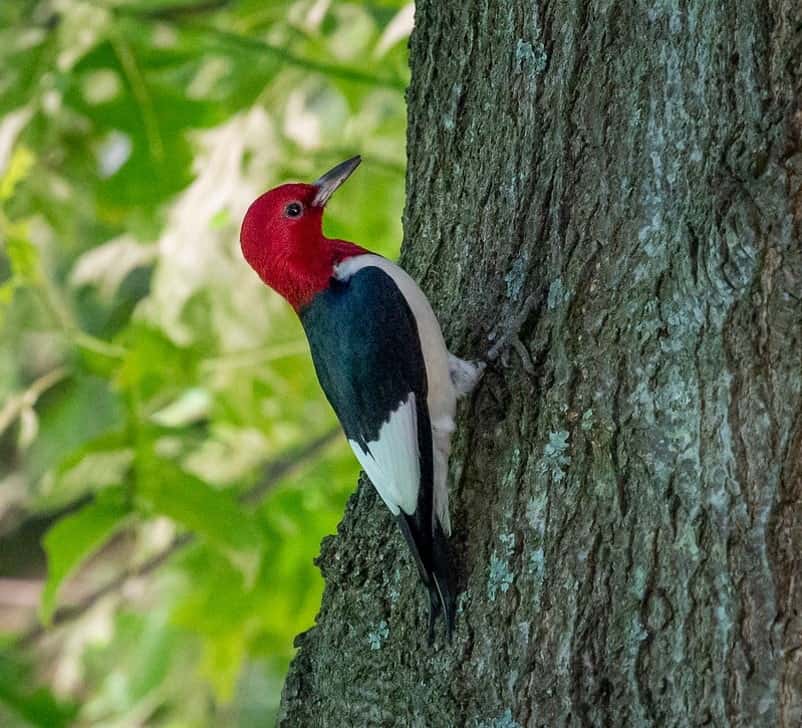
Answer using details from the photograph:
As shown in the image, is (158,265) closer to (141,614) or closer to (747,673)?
(141,614)

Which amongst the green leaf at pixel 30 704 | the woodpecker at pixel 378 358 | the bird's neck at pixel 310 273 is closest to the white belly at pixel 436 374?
the woodpecker at pixel 378 358

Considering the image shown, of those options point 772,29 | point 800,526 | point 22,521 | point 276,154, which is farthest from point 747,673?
point 22,521

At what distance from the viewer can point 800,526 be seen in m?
1.96

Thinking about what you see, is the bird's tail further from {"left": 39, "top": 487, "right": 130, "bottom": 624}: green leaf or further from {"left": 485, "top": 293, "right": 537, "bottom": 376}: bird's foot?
{"left": 39, "top": 487, "right": 130, "bottom": 624}: green leaf

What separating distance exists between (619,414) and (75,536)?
5.94 feet

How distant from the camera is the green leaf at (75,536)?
126 inches

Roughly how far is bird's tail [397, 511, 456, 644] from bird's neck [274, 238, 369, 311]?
0.90 metres

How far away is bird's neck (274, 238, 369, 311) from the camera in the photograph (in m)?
Answer: 3.00

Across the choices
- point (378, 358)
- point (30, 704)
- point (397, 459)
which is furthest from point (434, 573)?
point (30, 704)

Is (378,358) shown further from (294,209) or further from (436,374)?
(294,209)

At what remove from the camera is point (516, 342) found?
2354 millimetres

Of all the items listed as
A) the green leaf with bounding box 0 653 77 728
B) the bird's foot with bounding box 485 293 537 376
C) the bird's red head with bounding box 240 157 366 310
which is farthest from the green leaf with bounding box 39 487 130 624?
the bird's foot with bounding box 485 293 537 376

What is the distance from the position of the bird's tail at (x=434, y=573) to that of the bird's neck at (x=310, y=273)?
0.90m

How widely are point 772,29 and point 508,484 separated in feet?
3.28
